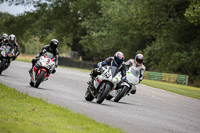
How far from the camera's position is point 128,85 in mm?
15227

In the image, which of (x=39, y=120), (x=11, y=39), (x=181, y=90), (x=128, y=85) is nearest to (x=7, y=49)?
(x=11, y=39)

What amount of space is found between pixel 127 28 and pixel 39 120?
46.6m

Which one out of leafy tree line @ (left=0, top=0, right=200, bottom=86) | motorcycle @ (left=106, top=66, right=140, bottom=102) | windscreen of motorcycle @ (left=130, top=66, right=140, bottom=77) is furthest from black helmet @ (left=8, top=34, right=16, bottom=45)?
leafy tree line @ (left=0, top=0, right=200, bottom=86)

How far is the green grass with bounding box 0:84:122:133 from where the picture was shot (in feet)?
23.9

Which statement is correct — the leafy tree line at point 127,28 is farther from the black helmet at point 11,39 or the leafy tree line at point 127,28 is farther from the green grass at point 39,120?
the green grass at point 39,120

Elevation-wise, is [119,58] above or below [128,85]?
above

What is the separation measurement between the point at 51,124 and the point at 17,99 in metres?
3.17

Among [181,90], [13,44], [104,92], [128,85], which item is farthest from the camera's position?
[181,90]

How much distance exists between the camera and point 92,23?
59719 millimetres

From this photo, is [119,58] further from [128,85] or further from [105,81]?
[128,85]

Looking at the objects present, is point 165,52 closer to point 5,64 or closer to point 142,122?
point 5,64

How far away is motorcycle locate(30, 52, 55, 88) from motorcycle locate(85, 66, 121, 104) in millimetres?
2773

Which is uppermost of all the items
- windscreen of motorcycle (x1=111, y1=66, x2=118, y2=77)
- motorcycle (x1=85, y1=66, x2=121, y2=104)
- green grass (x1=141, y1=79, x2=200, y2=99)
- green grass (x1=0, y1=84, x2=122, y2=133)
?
windscreen of motorcycle (x1=111, y1=66, x2=118, y2=77)

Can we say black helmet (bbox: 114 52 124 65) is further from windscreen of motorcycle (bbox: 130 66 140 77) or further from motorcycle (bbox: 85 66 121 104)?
windscreen of motorcycle (bbox: 130 66 140 77)
